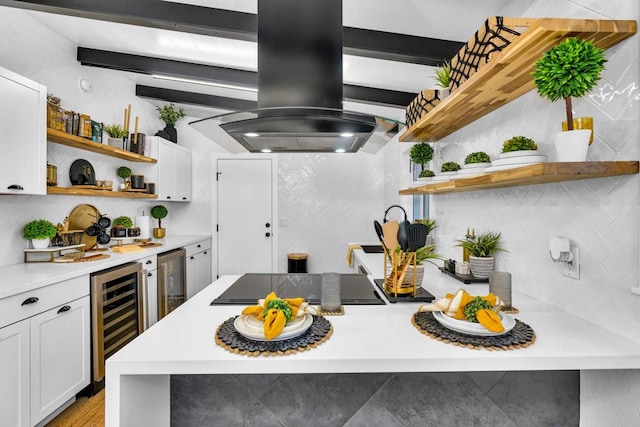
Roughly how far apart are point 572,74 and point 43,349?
2783 mm

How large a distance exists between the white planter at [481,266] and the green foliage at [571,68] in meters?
1.07

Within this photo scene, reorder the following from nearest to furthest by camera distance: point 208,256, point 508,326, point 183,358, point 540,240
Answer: point 183,358 < point 508,326 < point 540,240 < point 208,256

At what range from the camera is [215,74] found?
3.21 meters

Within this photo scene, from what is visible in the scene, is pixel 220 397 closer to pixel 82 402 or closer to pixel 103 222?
pixel 82 402

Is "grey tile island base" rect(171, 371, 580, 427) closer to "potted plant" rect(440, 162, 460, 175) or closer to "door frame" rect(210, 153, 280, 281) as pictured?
"potted plant" rect(440, 162, 460, 175)

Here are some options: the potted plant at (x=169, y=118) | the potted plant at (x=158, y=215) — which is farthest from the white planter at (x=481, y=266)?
the potted plant at (x=169, y=118)

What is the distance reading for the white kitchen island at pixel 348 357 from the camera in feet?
3.05

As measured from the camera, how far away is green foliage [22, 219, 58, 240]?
242 cm

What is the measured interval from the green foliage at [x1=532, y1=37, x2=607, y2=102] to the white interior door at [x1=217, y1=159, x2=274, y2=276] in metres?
4.14

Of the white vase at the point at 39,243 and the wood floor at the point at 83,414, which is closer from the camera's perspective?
the wood floor at the point at 83,414

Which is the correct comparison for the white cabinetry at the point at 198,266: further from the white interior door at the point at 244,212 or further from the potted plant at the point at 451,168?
the potted plant at the point at 451,168

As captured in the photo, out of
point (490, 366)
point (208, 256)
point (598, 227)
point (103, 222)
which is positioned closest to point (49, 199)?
point (103, 222)

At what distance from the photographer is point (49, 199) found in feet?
8.93

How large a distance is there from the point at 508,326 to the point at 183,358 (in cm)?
101
